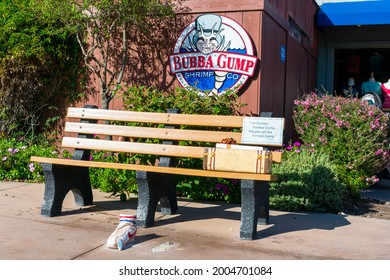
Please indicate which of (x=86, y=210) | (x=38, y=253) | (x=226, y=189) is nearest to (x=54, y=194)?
(x=86, y=210)

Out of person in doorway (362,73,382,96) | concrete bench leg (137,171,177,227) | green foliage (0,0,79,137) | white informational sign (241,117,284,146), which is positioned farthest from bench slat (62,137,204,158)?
person in doorway (362,73,382,96)

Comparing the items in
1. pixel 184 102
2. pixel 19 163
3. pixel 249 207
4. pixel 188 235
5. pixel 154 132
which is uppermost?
pixel 184 102

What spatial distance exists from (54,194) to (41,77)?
3.41 meters

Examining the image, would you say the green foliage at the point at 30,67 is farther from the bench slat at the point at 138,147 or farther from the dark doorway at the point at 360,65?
the dark doorway at the point at 360,65

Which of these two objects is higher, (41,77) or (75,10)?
(75,10)

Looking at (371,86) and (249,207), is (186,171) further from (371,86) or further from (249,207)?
(371,86)

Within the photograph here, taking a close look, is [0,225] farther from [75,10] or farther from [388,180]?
[388,180]

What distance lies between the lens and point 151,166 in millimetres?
5008

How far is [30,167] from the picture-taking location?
292 inches

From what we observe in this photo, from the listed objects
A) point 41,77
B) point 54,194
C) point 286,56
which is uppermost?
point 286,56

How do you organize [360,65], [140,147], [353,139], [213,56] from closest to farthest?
[140,147]
[353,139]
[213,56]
[360,65]

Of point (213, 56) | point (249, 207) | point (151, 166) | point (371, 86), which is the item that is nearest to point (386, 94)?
point (371, 86)

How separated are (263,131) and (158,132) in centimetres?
111

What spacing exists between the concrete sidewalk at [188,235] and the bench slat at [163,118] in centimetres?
101
